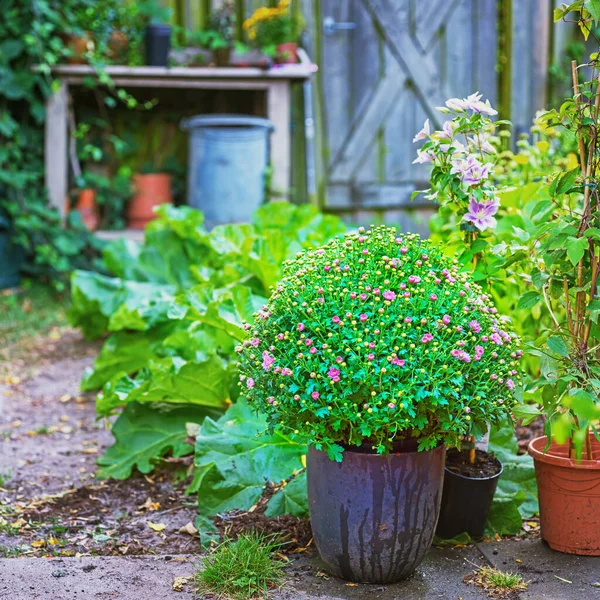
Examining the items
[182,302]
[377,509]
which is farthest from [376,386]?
[182,302]

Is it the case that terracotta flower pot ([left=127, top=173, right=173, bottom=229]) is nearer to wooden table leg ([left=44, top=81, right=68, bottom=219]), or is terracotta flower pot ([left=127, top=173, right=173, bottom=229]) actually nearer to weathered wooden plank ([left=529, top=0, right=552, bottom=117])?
wooden table leg ([left=44, top=81, right=68, bottom=219])

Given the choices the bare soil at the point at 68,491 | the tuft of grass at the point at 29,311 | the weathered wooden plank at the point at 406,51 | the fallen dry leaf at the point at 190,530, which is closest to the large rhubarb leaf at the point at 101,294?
the bare soil at the point at 68,491

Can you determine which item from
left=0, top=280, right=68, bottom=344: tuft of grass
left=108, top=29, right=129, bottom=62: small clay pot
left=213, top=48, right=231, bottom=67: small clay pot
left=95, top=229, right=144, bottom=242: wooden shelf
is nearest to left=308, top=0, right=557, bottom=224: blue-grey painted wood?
left=213, top=48, right=231, bottom=67: small clay pot

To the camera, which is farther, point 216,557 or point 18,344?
point 18,344

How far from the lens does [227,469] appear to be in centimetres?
248

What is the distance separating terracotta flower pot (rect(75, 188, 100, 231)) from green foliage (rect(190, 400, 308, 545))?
380 centimetres

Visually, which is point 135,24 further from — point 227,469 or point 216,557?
point 216,557

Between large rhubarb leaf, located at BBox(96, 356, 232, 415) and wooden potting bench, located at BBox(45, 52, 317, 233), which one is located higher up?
wooden potting bench, located at BBox(45, 52, 317, 233)

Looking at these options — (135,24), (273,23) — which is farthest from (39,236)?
(273,23)

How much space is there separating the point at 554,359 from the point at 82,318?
2920 mm

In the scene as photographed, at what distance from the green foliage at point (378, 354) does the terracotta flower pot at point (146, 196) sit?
4261 mm

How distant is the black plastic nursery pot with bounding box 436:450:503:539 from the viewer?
232 cm

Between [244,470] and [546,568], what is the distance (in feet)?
2.82

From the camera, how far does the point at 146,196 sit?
628cm
